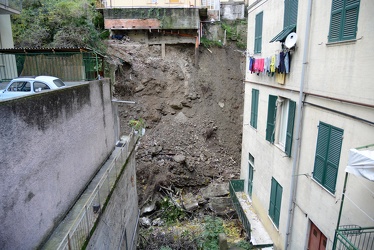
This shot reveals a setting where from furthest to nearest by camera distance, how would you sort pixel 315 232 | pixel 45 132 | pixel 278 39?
1. pixel 278 39
2. pixel 315 232
3. pixel 45 132

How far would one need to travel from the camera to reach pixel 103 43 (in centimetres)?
2014

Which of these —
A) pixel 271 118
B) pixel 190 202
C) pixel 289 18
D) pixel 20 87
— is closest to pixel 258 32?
pixel 289 18

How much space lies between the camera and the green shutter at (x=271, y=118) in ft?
33.1

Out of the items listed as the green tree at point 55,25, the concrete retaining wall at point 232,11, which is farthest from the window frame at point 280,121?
the concrete retaining wall at point 232,11

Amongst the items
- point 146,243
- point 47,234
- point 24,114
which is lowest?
point 146,243

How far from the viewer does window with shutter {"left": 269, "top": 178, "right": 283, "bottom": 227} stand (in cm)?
966

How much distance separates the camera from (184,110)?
20109 millimetres

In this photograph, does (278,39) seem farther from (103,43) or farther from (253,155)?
(103,43)

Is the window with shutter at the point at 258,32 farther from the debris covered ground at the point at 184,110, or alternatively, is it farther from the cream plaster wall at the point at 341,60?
the debris covered ground at the point at 184,110

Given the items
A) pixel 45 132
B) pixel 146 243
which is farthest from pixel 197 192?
pixel 45 132

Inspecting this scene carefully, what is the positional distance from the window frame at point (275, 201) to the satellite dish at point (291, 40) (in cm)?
494

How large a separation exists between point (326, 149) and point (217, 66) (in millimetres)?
15300

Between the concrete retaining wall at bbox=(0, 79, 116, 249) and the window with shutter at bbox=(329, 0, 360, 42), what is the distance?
670 centimetres

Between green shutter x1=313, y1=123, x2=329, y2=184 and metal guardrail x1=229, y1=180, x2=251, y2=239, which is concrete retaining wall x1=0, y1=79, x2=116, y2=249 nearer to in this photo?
green shutter x1=313, y1=123, x2=329, y2=184
